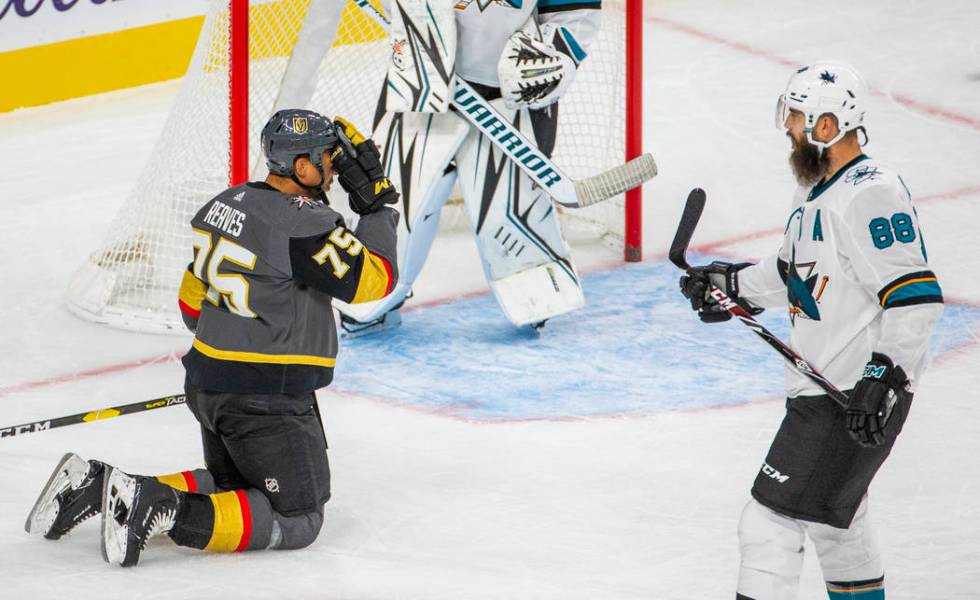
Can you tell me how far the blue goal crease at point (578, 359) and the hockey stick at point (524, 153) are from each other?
0.43 metres

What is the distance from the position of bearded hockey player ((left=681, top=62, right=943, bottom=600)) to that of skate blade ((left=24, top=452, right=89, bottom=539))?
147 cm

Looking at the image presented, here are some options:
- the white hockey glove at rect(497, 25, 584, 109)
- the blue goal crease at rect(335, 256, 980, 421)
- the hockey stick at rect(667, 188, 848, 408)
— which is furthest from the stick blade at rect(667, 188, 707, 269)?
the white hockey glove at rect(497, 25, 584, 109)

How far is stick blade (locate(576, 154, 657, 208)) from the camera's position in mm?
5191

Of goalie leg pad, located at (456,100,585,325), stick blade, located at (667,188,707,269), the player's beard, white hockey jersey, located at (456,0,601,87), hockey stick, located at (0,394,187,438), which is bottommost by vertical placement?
hockey stick, located at (0,394,187,438)

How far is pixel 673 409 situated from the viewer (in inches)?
180

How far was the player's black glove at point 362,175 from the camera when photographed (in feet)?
12.1

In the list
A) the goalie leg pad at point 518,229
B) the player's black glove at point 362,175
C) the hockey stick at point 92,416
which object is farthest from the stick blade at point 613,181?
the hockey stick at point 92,416

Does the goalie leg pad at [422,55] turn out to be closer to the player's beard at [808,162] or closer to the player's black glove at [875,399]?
the player's beard at [808,162]

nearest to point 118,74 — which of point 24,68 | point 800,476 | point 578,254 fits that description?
point 24,68

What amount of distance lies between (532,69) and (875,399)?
2.21m

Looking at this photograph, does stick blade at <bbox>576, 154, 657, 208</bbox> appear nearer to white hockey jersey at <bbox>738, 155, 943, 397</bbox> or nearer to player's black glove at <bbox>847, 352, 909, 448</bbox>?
white hockey jersey at <bbox>738, 155, 943, 397</bbox>

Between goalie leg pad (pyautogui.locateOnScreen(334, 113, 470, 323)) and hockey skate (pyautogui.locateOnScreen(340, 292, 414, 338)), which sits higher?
goalie leg pad (pyautogui.locateOnScreen(334, 113, 470, 323))

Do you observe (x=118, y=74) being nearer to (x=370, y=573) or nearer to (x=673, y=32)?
(x=673, y=32)

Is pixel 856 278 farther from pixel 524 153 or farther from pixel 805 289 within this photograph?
A: pixel 524 153
